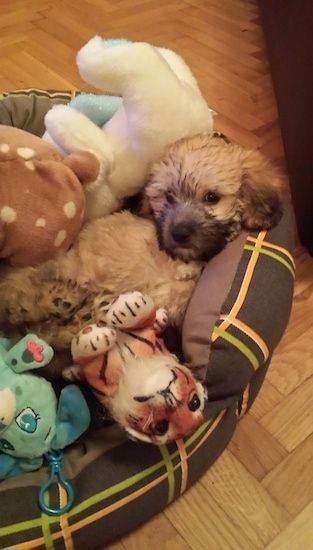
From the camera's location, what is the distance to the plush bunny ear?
3.59 ft

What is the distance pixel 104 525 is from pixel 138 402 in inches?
8.8

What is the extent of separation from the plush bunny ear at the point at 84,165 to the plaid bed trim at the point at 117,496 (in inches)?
19.8

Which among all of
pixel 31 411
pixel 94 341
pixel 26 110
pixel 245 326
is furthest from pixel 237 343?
pixel 26 110

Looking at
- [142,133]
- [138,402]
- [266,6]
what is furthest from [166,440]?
[266,6]

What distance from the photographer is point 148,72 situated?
1.09 meters

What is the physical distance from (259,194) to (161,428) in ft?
1.59

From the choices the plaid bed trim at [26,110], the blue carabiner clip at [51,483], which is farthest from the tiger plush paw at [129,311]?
the plaid bed trim at [26,110]

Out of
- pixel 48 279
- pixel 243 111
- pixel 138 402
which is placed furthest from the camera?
pixel 243 111

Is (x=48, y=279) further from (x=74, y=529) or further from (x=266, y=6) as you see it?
(x=266, y=6)

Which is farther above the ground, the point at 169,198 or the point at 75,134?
the point at 75,134

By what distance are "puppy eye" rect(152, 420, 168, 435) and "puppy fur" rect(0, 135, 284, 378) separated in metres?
0.25

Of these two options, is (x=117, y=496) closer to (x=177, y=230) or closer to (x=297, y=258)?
(x=177, y=230)

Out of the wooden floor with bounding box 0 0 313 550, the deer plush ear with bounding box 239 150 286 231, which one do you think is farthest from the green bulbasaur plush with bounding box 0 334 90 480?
the deer plush ear with bounding box 239 150 286 231

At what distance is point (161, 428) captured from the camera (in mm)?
874
